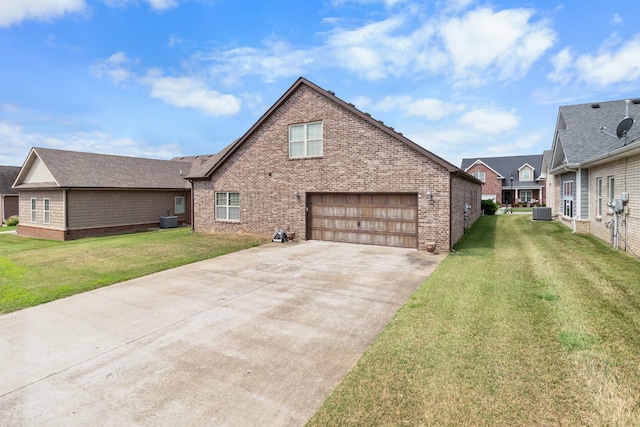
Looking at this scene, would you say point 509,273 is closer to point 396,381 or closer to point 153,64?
point 396,381

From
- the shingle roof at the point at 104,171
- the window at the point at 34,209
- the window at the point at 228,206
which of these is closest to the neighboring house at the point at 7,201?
the shingle roof at the point at 104,171

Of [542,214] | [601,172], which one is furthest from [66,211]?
[542,214]

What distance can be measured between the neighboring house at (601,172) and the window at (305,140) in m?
10.8

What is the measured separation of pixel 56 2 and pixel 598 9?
2061 centimetres

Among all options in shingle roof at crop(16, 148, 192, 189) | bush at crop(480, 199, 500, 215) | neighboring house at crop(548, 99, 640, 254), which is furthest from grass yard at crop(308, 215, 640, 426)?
bush at crop(480, 199, 500, 215)

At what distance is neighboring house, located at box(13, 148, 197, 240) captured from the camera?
63.6 ft

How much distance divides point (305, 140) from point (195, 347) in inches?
465

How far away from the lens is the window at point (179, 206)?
25.5 m

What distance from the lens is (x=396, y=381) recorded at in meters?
3.89

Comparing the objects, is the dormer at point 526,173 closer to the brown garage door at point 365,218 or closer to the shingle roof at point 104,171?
the brown garage door at point 365,218

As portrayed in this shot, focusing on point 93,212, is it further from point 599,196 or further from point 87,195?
point 599,196

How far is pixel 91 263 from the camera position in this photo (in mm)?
11453

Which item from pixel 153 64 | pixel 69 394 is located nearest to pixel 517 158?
pixel 153 64

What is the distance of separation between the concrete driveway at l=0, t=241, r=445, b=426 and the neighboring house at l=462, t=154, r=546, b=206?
43033mm
